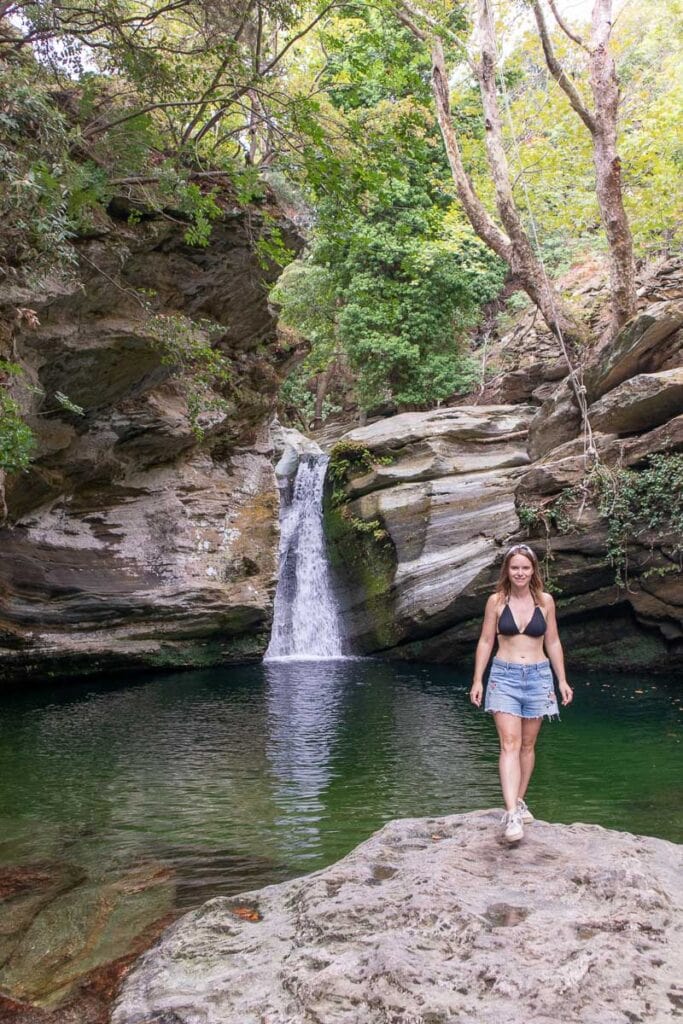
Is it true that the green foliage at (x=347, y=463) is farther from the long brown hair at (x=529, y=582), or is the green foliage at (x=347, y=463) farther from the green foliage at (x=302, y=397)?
the long brown hair at (x=529, y=582)

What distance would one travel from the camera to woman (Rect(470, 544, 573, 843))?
15.4 ft

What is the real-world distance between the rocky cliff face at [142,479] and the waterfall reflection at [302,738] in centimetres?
205

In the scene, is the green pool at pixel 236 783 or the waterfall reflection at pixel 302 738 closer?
the green pool at pixel 236 783

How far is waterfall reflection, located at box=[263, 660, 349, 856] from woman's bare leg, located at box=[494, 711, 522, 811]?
2128mm

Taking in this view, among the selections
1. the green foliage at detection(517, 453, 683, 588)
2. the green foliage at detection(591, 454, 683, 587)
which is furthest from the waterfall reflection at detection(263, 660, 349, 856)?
the green foliage at detection(591, 454, 683, 587)

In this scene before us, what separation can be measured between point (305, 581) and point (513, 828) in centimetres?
1559

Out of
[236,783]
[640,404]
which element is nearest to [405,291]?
[640,404]

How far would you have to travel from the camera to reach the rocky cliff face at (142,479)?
12.2 meters

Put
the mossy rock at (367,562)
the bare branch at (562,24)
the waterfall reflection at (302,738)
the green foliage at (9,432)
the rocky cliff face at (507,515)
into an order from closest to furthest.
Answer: the waterfall reflection at (302,738), the green foliage at (9,432), the bare branch at (562,24), the rocky cliff face at (507,515), the mossy rock at (367,562)

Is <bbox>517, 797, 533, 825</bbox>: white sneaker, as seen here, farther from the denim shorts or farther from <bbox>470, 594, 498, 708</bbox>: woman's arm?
<bbox>470, 594, 498, 708</bbox>: woman's arm

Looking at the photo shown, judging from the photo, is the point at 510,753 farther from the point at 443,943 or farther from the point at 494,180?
the point at 494,180

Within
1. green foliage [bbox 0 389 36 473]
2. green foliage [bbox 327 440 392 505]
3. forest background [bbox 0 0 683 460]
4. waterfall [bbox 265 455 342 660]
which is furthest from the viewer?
green foliage [bbox 327 440 392 505]

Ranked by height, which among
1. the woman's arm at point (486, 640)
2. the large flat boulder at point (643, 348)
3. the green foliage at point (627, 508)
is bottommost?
the woman's arm at point (486, 640)

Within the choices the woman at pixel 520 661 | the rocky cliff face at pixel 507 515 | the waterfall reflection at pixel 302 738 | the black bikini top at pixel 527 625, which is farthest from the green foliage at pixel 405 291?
the black bikini top at pixel 527 625
